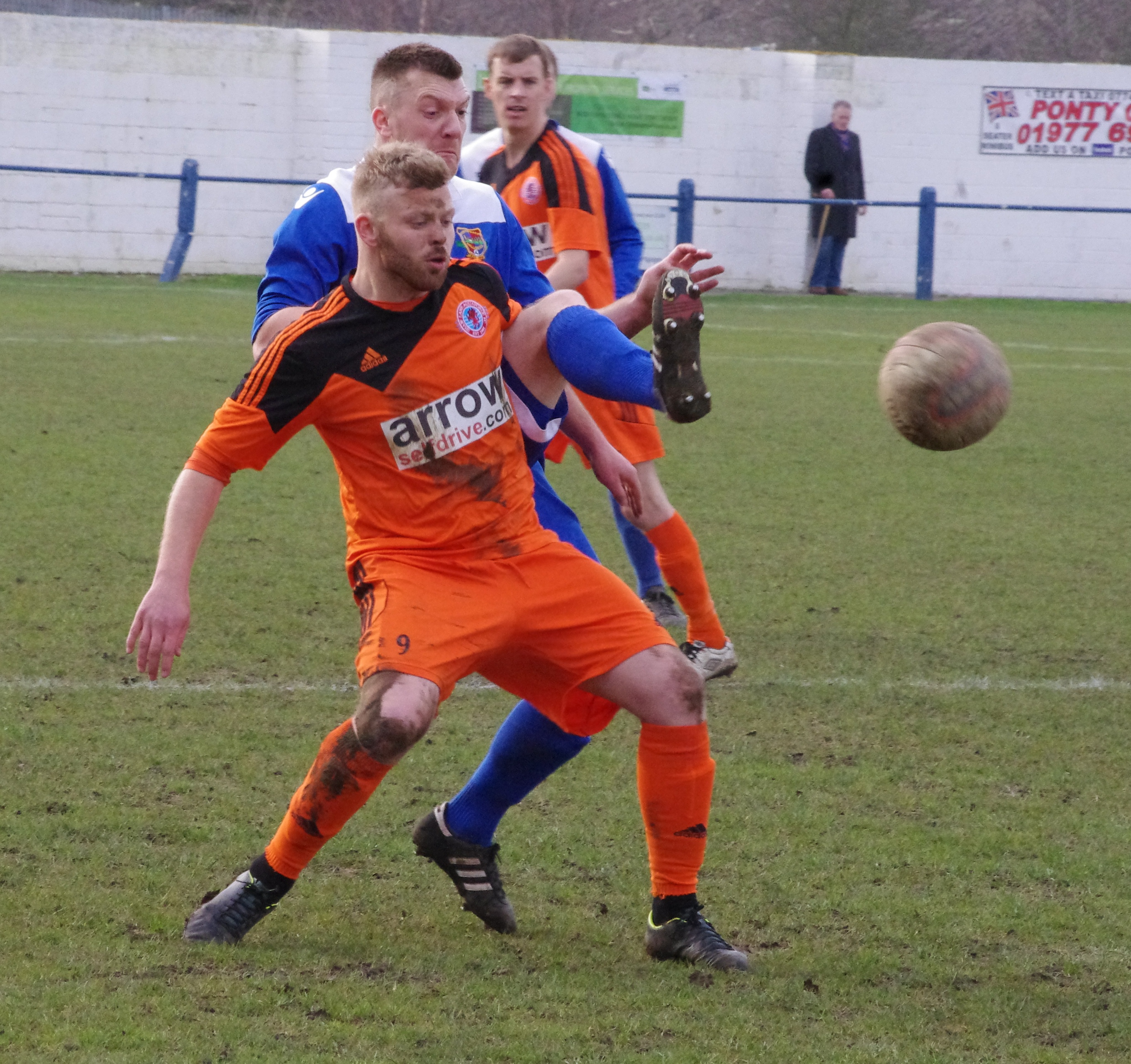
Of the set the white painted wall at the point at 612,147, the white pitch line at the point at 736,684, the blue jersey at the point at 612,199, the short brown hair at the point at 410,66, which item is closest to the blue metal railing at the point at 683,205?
the white painted wall at the point at 612,147

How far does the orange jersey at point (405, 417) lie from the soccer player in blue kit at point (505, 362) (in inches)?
6.3

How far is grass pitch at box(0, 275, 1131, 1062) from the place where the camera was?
2.86 metres

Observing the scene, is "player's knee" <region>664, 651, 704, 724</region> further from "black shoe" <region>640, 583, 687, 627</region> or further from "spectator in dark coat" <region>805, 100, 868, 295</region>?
"spectator in dark coat" <region>805, 100, 868, 295</region>

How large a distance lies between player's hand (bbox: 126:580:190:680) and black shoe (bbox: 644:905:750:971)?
1.09 meters

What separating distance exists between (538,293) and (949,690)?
2.07 meters

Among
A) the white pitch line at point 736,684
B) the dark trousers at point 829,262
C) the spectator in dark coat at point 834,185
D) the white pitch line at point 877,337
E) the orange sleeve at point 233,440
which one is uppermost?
the spectator in dark coat at point 834,185

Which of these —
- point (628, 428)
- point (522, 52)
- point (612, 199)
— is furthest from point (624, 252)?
point (522, 52)

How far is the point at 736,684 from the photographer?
16.5ft

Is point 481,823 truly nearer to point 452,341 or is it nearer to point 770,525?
point 452,341

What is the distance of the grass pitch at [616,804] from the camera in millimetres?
2863

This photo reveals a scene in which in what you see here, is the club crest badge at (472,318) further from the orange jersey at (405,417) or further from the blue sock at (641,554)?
the blue sock at (641,554)

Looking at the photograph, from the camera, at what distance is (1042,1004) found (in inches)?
117

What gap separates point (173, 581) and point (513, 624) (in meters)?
0.65

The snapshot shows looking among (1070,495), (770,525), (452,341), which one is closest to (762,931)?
(452,341)
